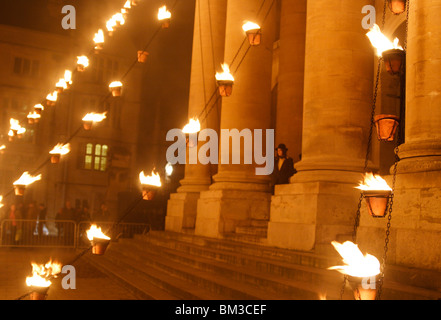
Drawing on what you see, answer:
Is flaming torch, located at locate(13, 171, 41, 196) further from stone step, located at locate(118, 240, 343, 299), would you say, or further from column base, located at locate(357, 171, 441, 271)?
column base, located at locate(357, 171, 441, 271)

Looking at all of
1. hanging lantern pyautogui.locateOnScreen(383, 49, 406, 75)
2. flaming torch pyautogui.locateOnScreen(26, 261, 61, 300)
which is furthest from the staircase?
hanging lantern pyautogui.locateOnScreen(383, 49, 406, 75)

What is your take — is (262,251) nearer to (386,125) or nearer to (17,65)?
(386,125)

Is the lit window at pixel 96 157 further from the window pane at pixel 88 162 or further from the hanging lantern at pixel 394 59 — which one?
the hanging lantern at pixel 394 59

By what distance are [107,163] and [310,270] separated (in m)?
27.9

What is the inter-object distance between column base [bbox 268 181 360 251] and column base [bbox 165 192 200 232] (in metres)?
5.65

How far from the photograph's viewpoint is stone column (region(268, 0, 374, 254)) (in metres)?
8.26

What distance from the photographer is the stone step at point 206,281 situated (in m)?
6.63

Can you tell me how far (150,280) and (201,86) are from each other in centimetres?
704

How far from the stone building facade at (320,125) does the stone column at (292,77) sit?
0.03 meters

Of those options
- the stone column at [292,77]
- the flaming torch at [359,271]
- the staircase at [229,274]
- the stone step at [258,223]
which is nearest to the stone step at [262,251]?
the staircase at [229,274]

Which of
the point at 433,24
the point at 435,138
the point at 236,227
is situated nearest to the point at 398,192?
the point at 435,138

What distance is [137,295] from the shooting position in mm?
8516

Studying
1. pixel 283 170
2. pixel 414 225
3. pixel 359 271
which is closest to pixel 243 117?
pixel 283 170
